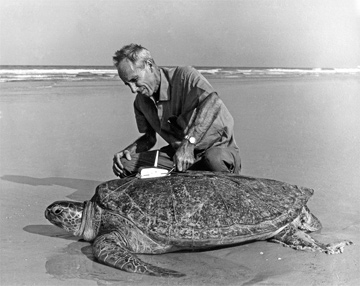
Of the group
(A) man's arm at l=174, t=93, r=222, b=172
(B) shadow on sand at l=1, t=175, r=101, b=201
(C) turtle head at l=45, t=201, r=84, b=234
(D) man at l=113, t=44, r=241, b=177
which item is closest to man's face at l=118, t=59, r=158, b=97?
(D) man at l=113, t=44, r=241, b=177

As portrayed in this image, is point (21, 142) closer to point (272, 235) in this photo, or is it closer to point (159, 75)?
point (159, 75)

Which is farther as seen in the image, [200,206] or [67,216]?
[67,216]

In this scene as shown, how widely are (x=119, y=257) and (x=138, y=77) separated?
1428 millimetres

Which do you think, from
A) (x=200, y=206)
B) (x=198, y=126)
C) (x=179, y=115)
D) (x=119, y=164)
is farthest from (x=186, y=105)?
(x=200, y=206)

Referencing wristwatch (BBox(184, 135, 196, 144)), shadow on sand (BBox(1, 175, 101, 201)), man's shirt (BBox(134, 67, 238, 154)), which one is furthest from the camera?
shadow on sand (BBox(1, 175, 101, 201))

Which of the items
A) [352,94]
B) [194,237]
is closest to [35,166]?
[194,237]

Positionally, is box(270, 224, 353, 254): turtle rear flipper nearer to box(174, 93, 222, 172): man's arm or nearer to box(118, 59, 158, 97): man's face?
box(174, 93, 222, 172): man's arm

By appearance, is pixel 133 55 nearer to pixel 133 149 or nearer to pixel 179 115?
pixel 179 115

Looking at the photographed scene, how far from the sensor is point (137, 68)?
370 cm

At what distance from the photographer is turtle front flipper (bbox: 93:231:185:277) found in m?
2.81

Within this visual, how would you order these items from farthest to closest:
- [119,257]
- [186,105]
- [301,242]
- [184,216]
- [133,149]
Answer: [133,149], [186,105], [301,242], [184,216], [119,257]

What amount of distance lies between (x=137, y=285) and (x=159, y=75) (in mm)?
1753

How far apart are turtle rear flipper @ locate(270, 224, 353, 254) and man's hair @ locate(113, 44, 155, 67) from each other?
5.20 feet

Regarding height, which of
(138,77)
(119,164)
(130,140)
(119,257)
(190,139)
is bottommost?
(130,140)
